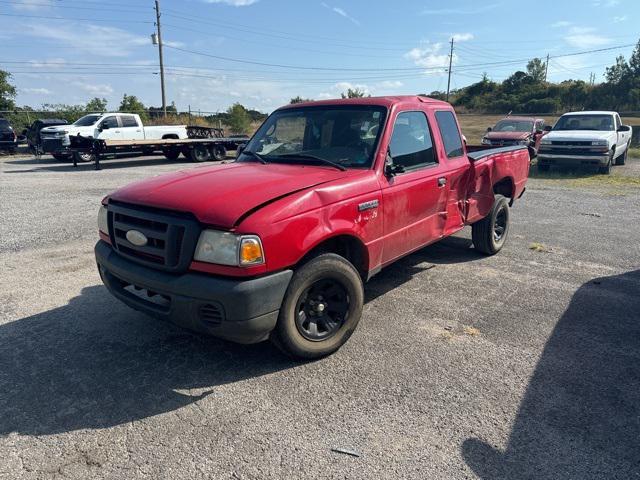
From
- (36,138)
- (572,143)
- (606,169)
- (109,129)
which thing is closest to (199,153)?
(109,129)

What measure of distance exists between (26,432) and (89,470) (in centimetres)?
58

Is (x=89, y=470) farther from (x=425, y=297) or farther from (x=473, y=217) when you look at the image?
(x=473, y=217)

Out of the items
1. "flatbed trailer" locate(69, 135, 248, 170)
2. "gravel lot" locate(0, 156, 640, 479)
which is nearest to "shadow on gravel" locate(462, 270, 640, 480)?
"gravel lot" locate(0, 156, 640, 479)

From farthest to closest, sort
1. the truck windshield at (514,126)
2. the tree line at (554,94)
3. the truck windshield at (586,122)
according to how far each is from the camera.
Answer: the tree line at (554,94)
the truck windshield at (514,126)
the truck windshield at (586,122)

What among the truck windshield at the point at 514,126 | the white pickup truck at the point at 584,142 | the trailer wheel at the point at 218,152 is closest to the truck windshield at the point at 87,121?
the trailer wheel at the point at 218,152

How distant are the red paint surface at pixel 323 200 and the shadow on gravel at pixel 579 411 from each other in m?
1.53

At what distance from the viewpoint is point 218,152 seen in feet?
67.4

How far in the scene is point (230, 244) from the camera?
2.84 m

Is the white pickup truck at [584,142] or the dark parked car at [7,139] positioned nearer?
the white pickup truck at [584,142]

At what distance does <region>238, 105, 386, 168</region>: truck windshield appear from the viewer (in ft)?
13.1

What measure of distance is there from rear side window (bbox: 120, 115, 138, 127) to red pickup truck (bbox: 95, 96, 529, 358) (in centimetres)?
1676

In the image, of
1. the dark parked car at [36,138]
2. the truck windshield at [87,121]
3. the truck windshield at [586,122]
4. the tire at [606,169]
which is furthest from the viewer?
the dark parked car at [36,138]

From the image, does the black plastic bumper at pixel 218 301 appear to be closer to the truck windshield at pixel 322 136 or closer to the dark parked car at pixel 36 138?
the truck windshield at pixel 322 136

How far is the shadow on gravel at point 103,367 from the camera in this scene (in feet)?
9.30
